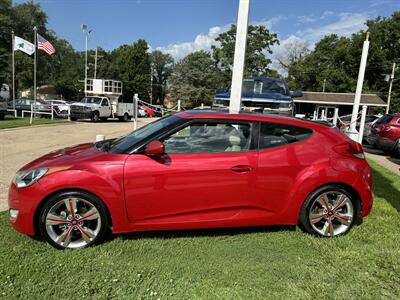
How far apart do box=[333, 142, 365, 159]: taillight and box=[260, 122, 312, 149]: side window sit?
39 centimetres

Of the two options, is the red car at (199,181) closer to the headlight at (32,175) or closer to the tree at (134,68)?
the headlight at (32,175)

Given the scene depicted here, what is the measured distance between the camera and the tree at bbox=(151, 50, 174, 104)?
90.8 meters

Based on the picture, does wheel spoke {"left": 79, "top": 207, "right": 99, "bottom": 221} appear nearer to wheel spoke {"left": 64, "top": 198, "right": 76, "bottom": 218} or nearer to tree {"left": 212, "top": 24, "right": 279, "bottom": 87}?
wheel spoke {"left": 64, "top": 198, "right": 76, "bottom": 218}

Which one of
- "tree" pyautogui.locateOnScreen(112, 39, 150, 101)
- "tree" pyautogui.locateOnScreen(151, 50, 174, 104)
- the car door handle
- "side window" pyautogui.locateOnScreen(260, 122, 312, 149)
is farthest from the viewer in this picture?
"tree" pyautogui.locateOnScreen(151, 50, 174, 104)

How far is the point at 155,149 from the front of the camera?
11.9ft

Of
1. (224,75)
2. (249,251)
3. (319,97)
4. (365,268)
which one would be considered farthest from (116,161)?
(224,75)

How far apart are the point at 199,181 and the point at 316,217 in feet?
5.12

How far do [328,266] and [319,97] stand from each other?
42.8 meters

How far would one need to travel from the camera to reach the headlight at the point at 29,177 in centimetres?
359

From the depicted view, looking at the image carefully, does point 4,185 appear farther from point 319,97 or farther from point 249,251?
point 319,97

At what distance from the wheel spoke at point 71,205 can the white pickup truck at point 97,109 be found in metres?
22.0

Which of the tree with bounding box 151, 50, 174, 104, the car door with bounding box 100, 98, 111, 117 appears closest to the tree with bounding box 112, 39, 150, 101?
the tree with bounding box 151, 50, 174, 104

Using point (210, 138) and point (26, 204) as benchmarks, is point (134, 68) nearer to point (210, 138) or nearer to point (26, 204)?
point (210, 138)

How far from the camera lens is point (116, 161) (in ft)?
12.0
